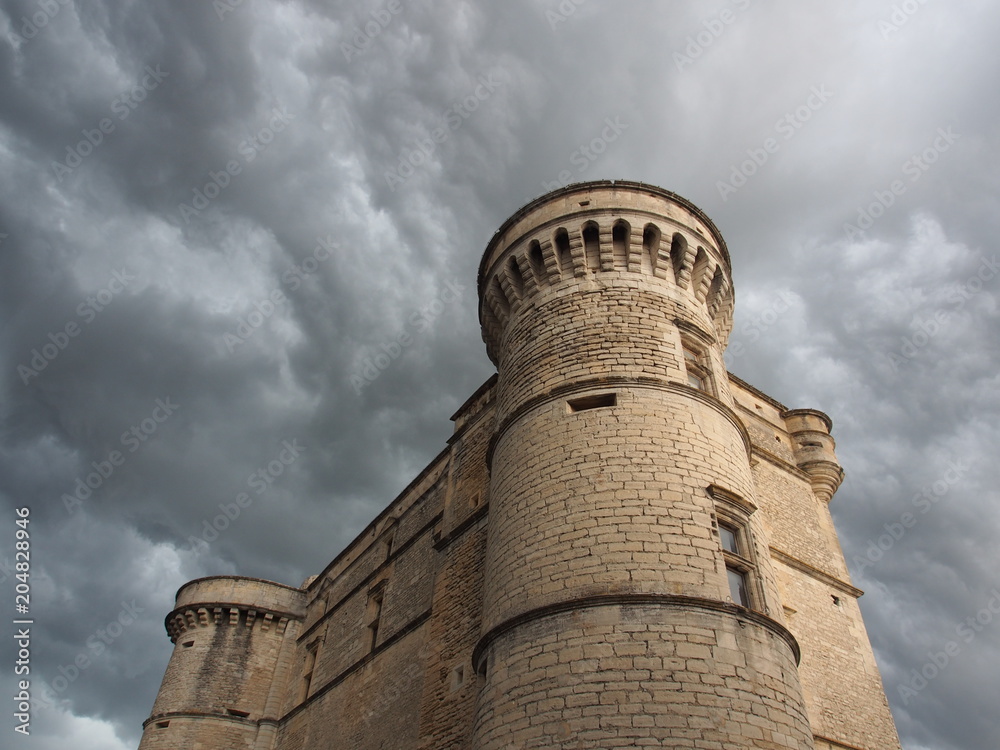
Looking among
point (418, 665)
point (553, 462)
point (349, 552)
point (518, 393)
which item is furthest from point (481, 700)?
point (349, 552)

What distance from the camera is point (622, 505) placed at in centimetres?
768

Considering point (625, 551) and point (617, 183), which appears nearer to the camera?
point (625, 551)

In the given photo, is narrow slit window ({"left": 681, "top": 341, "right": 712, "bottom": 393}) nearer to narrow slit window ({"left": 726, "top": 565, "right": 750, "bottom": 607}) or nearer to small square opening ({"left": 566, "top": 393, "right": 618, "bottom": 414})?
small square opening ({"left": 566, "top": 393, "right": 618, "bottom": 414})

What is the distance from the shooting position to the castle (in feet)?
21.6

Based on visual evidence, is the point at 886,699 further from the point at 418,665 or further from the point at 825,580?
the point at 418,665

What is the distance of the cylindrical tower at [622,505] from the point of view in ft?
21.1

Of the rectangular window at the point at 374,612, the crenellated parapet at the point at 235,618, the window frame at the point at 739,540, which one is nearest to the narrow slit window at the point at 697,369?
the window frame at the point at 739,540

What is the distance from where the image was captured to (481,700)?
748cm

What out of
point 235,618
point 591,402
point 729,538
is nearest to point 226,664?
point 235,618

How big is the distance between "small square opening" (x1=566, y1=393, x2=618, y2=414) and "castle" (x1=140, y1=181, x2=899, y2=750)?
3 centimetres

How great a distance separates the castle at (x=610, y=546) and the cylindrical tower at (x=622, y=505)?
0.03m

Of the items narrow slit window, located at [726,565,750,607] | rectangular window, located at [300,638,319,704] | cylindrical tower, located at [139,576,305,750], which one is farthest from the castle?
cylindrical tower, located at [139,576,305,750]

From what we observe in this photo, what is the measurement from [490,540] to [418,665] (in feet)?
18.0

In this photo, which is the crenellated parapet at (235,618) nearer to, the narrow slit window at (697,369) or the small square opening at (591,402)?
the small square opening at (591,402)
